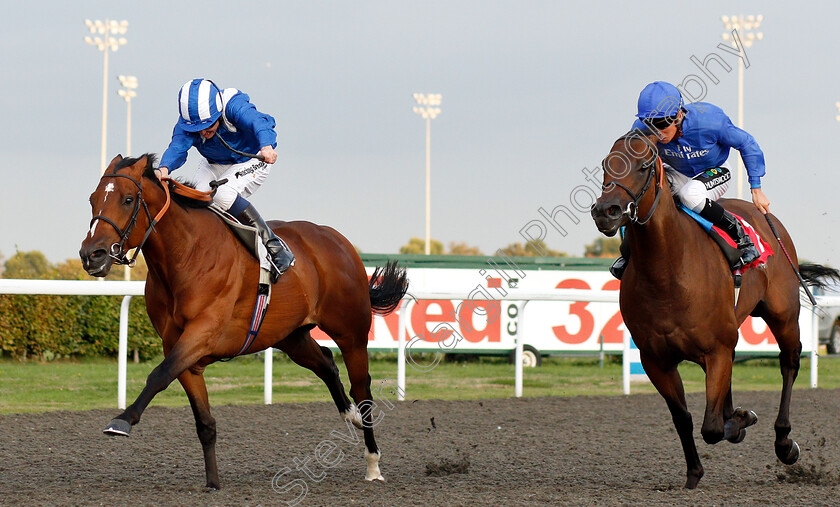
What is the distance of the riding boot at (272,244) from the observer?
4.90m

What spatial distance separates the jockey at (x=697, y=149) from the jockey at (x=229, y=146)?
1.90 metres

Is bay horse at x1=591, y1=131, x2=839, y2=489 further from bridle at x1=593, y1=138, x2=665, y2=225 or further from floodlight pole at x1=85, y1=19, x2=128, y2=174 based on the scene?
floodlight pole at x1=85, y1=19, x2=128, y2=174

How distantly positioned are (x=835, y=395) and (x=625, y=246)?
5.95 m

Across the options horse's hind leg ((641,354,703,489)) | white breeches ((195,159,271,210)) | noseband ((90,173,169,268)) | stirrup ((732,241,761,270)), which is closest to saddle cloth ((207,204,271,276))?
white breeches ((195,159,271,210))

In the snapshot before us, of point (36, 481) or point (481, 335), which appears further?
point (481, 335)

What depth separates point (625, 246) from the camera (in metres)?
5.05

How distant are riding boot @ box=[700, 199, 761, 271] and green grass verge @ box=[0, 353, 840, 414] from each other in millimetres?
4846

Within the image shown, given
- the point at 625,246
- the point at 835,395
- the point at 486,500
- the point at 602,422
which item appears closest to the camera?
the point at 486,500

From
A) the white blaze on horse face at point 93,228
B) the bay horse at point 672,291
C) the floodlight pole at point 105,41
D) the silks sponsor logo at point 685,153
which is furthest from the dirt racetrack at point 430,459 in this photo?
the floodlight pole at point 105,41

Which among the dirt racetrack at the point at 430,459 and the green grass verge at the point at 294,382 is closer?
the dirt racetrack at the point at 430,459

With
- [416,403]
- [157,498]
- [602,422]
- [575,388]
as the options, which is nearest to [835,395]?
[575,388]

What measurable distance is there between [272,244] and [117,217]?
916 mm

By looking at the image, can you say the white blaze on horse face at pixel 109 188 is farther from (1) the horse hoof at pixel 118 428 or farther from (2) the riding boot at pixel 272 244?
(1) the horse hoof at pixel 118 428

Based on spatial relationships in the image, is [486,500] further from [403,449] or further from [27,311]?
[27,311]
